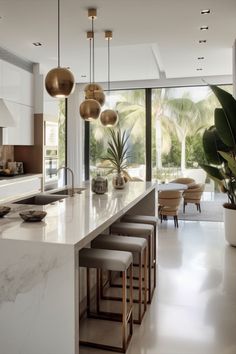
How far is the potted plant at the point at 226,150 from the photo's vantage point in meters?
5.20

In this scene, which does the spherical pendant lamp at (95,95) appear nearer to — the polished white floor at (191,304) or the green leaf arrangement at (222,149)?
the green leaf arrangement at (222,149)

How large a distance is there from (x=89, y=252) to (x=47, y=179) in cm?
510

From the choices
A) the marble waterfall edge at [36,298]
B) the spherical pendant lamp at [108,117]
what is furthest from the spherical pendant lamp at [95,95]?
the marble waterfall edge at [36,298]

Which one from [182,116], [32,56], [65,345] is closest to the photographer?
[65,345]

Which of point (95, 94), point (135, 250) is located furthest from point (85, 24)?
point (135, 250)

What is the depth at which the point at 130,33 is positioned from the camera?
5.20 m

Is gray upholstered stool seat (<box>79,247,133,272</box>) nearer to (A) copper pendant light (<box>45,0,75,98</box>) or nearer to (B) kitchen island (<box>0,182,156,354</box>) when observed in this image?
(B) kitchen island (<box>0,182,156,354</box>)

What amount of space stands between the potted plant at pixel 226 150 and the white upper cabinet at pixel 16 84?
3.53 m

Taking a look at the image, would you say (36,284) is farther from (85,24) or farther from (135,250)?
(85,24)

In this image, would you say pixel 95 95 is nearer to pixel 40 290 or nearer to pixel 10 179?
pixel 10 179

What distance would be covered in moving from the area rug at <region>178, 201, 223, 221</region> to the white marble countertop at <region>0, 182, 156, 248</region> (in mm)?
4479

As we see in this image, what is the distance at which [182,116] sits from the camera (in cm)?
864

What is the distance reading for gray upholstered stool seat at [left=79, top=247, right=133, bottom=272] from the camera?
2664 millimetres

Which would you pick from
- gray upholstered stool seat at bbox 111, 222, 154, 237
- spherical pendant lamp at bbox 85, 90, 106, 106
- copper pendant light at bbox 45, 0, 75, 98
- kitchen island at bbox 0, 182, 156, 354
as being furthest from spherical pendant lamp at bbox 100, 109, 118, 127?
kitchen island at bbox 0, 182, 156, 354
